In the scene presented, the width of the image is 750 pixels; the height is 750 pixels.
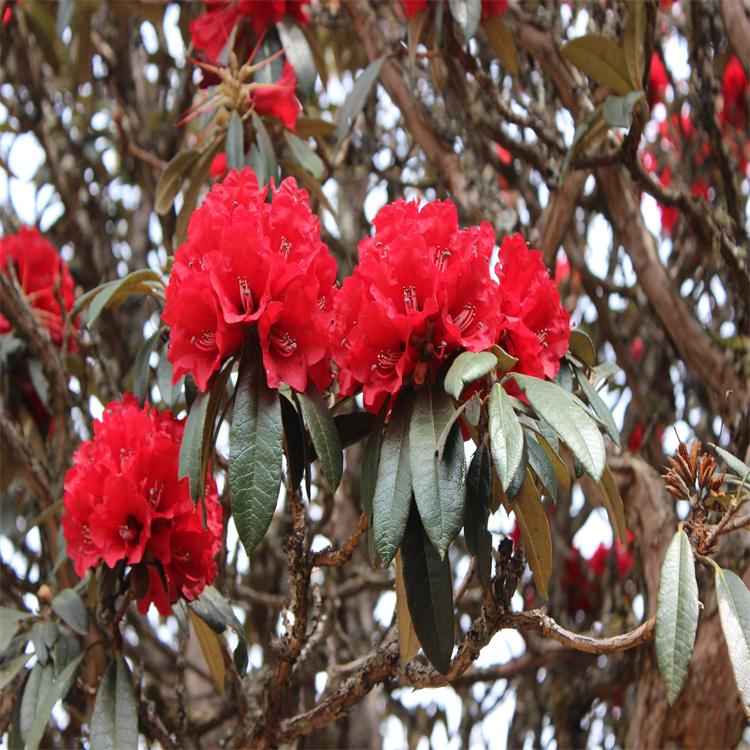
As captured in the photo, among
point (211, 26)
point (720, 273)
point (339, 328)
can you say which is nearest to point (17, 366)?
point (211, 26)

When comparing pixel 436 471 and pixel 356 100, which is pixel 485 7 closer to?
pixel 356 100

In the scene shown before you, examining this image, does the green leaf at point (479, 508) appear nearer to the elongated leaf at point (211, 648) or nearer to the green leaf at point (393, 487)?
the green leaf at point (393, 487)

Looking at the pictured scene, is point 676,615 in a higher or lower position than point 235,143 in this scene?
lower

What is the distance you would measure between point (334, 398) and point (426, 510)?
0.35 m

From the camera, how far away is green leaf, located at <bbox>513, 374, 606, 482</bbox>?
84 cm

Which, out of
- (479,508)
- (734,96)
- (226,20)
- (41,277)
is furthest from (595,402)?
(734,96)

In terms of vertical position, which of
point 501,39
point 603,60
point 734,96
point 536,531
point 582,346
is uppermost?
point 734,96

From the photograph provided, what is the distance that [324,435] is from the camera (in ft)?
3.30

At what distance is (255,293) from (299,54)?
Result: 0.75 meters

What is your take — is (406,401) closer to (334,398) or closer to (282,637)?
(334,398)

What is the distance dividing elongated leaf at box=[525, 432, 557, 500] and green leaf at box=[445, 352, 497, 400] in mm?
105

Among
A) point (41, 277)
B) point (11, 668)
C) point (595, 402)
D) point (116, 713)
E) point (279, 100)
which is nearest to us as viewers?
point (595, 402)

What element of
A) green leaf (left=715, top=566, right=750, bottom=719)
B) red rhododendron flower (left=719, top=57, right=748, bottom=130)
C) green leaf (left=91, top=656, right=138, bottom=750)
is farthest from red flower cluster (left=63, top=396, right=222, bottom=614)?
red rhododendron flower (left=719, top=57, right=748, bottom=130)

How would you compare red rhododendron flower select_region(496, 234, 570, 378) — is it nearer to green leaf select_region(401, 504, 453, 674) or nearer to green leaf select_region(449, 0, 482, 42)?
green leaf select_region(401, 504, 453, 674)
